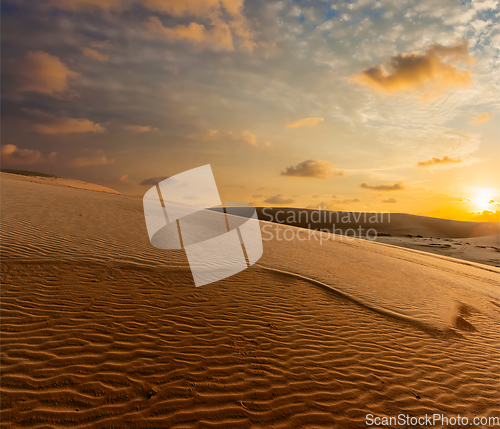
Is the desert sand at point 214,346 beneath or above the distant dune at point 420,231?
beneath

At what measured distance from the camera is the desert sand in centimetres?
376

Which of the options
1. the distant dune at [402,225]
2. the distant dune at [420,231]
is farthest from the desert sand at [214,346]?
the distant dune at [402,225]

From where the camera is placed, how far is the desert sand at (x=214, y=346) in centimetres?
376

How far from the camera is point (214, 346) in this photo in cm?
509

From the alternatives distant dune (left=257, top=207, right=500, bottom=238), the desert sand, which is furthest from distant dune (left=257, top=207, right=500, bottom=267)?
the desert sand

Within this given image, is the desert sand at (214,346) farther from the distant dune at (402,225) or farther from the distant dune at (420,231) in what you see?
the distant dune at (402,225)

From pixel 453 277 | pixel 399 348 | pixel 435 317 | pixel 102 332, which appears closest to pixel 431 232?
pixel 453 277

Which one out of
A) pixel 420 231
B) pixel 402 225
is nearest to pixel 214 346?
pixel 420 231

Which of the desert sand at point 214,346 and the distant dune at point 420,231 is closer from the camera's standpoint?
the desert sand at point 214,346

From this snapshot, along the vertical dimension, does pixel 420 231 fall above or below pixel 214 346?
above

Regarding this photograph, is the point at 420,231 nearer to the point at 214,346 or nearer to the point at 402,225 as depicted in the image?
the point at 402,225

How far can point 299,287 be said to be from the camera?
914 centimetres

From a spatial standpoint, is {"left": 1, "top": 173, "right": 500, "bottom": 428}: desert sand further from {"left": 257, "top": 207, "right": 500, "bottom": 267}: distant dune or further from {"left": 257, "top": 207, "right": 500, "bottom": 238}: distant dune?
A: {"left": 257, "top": 207, "right": 500, "bottom": 238}: distant dune

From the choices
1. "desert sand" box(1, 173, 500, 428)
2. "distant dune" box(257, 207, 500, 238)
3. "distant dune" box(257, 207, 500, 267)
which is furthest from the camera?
"distant dune" box(257, 207, 500, 238)
